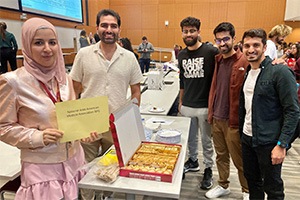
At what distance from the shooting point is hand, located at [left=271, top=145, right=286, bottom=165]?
4.79ft

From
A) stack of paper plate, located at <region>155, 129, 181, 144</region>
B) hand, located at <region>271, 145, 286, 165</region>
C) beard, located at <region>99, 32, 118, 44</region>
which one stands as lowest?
hand, located at <region>271, 145, 286, 165</region>

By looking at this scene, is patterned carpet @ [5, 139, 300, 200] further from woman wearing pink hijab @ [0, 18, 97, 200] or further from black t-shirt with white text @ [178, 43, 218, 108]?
woman wearing pink hijab @ [0, 18, 97, 200]

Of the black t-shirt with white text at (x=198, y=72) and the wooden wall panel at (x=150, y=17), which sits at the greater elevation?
the wooden wall panel at (x=150, y=17)

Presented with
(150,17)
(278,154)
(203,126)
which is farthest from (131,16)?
(278,154)

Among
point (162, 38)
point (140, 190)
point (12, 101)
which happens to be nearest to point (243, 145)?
point (140, 190)

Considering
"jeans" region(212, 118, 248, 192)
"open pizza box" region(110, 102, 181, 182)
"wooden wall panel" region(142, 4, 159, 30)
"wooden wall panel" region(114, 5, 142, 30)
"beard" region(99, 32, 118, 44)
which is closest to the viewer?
"open pizza box" region(110, 102, 181, 182)

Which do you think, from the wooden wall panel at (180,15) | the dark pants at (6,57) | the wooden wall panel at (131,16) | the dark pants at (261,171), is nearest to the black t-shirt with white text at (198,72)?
the dark pants at (261,171)

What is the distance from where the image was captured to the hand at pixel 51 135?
1.02m

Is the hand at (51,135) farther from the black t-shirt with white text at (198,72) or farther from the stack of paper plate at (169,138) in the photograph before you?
the black t-shirt with white text at (198,72)

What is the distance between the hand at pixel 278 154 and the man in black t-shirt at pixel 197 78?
94 cm

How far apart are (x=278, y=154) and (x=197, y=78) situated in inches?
42.9

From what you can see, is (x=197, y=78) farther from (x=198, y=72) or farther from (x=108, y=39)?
(x=108, y=39)

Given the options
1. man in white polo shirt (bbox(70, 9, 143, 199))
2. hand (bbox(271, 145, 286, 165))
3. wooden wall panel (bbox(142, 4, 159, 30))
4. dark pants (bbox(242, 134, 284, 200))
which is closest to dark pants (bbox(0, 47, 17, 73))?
man in white polo shirt (bbox(70, 9, 143, 199))

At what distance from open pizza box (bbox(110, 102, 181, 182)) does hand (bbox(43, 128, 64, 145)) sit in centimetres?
26
